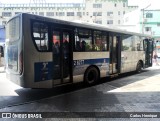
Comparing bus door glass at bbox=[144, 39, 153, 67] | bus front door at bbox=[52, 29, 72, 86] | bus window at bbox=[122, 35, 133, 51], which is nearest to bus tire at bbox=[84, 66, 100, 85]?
bus front door at bbox=[52, 29, 72, 86]

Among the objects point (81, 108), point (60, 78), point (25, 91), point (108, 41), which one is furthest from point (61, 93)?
point (108, 41)

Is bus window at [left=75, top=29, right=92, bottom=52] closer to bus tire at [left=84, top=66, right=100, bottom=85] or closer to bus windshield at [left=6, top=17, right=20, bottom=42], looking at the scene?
bus tire at [left=84, top=66, right=100, bottom=85]

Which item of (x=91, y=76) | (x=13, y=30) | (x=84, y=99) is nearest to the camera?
(x=84, y=99)

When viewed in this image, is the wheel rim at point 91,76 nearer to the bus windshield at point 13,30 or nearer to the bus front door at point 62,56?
the bus front door at point 62,56

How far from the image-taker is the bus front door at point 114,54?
10.9 metres

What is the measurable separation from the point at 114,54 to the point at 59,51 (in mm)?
4022

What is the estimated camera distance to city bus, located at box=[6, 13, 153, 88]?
22.6 ft

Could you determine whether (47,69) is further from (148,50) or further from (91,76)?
(148,50)

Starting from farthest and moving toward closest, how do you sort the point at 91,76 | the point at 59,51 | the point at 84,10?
the point at 84,10
the point at 91,76
the point at 59,51

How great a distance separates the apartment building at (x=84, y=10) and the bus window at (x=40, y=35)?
6110 centimetres

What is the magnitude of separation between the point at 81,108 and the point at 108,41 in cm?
515

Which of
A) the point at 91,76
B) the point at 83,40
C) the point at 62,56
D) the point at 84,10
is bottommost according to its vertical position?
the point at 91,76

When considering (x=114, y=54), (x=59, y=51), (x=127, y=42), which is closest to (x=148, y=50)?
(x=127, y=42)

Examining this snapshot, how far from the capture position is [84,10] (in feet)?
225
